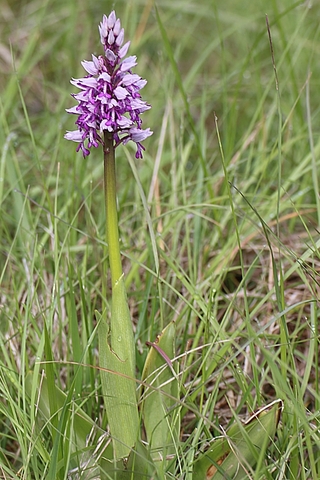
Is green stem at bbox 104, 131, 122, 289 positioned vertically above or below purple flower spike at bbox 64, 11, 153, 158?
below

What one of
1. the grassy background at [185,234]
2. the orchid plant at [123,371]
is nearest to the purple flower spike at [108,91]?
the orchid plant at [123,371]

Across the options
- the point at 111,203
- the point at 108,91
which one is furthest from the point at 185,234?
the point at 108,91

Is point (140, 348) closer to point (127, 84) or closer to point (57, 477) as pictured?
point (57, 477)

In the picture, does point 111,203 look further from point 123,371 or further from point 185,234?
point 185,234

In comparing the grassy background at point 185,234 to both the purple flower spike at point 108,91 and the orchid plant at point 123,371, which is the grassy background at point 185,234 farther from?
the purple flower spike at point 108,91

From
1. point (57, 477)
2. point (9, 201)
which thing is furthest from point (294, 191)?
point (57, 477)

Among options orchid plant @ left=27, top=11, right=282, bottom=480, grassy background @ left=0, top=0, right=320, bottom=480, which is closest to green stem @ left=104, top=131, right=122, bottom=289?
orchid plant @ left=27, top=11, right=282, bottom=480

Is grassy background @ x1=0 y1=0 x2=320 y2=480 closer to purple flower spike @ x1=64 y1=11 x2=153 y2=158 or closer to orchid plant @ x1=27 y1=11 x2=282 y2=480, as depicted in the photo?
orchid plant @ x1=27 y1=11 x2=282 y2=480

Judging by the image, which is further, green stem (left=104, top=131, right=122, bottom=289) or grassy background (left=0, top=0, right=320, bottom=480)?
grassy background (left=0, top=0, right=320, bottom=480)
